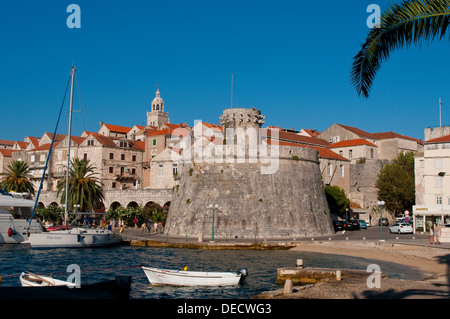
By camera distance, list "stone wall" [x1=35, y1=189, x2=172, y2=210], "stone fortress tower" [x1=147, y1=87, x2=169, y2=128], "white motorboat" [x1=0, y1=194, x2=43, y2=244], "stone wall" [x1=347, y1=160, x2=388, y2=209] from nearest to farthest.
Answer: "white motorboat" [x1=0, y1=194, x2=43, y2=244]
"stone wall" [x1=35, y1=189, x2=172, y2=210]
"stone wall" [x1=347, y1=160, x2=388, y2=209]
"stone fortress tower" [x1=147, y1=87, x2=169, y2=128]

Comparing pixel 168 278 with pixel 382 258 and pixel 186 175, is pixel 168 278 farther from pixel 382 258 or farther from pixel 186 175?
pixel 186 175

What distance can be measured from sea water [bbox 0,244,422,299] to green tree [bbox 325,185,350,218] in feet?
88.8

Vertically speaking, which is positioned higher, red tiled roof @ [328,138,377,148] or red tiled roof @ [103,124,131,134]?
red tiled roof @ [103,124,131,134]

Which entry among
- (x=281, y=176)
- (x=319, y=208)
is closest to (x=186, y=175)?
(x=281, y=176)

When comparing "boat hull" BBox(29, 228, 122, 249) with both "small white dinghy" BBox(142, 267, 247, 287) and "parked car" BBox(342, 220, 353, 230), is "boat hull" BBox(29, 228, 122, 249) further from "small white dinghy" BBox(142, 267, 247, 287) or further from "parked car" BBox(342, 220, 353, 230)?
"parked car" BBox(342, 220, 353, 230)

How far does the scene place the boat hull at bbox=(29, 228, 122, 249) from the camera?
1481 inches

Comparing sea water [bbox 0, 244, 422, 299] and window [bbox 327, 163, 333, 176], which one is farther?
window [bbox 327, 163, 333, 176]

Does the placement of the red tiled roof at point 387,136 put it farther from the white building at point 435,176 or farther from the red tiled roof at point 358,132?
the white building at point 435,176

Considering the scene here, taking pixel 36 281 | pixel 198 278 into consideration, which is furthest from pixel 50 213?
pixel 36 281

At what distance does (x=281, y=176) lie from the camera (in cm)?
4438

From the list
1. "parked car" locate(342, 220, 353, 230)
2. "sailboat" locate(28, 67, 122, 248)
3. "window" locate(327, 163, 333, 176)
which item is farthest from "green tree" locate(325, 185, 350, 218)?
"sailboat" locate(28, 67, 122, 248)

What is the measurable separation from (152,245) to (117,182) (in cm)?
3826

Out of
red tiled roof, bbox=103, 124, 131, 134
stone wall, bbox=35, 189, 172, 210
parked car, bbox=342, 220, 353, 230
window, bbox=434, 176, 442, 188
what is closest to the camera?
window, bbox=434, 176, 442, 188

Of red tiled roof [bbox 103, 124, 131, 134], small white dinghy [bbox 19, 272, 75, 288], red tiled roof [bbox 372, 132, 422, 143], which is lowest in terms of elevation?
small white dinghy [bbox 19, 272, 75, 288]
